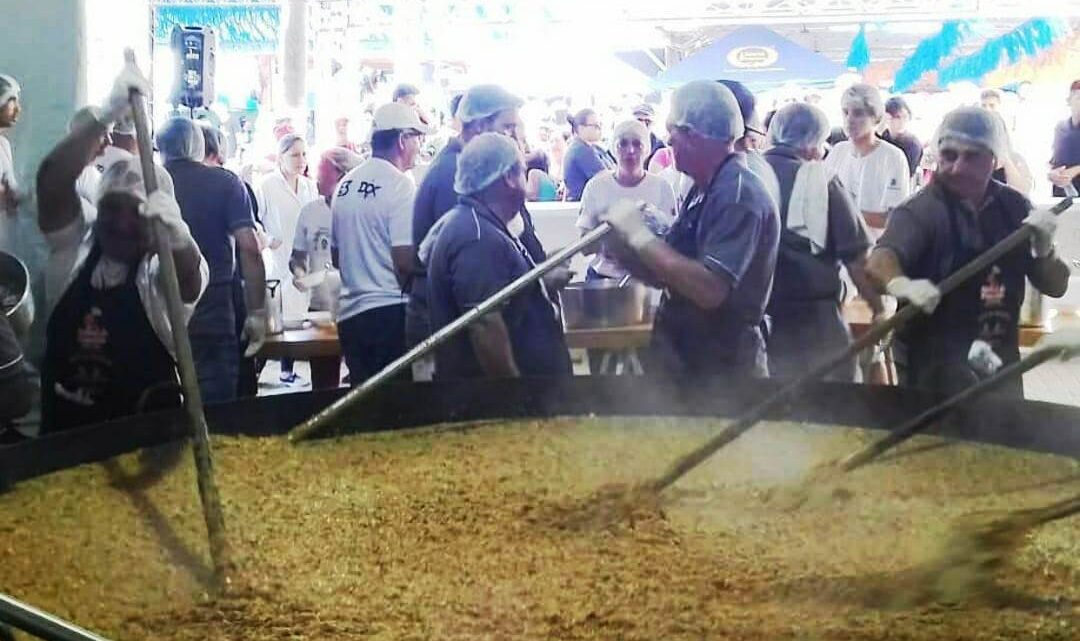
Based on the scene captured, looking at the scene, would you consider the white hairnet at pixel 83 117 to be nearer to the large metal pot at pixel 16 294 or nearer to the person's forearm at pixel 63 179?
the person's forearm at pixel 63 179

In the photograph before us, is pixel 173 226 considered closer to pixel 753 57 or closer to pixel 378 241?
pixel 378 241


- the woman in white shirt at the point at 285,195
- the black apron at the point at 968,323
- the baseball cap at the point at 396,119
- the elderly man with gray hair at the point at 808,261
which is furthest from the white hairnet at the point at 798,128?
the woman in white shirt at the point at 285,195

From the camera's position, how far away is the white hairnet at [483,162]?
124 inches

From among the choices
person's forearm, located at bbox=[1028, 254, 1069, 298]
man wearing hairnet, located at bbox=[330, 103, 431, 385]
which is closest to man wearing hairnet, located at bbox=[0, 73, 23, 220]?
man wearing hairnet, located at bbox=[330, 103, 431, 385]

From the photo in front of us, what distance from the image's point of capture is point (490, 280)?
3.04m

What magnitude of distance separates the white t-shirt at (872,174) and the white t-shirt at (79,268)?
1878 millimetres

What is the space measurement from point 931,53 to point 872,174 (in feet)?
4.92

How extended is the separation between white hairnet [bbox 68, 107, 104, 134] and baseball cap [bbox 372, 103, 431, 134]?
3.05ft

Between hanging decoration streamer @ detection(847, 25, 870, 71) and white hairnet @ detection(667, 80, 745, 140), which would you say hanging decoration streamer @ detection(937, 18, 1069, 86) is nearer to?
hanging decoration streamer @ detection(847, 25, 870, 71)

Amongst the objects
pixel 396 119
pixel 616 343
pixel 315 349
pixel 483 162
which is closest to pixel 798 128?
pixel 616 343

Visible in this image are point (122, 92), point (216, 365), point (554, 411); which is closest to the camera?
point (554, 411)

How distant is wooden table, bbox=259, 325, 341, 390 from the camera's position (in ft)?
12.3

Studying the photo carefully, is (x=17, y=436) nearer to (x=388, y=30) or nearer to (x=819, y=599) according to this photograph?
→ (x=388, y=30)

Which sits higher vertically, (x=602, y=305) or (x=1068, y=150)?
(x=1068, y=150)
